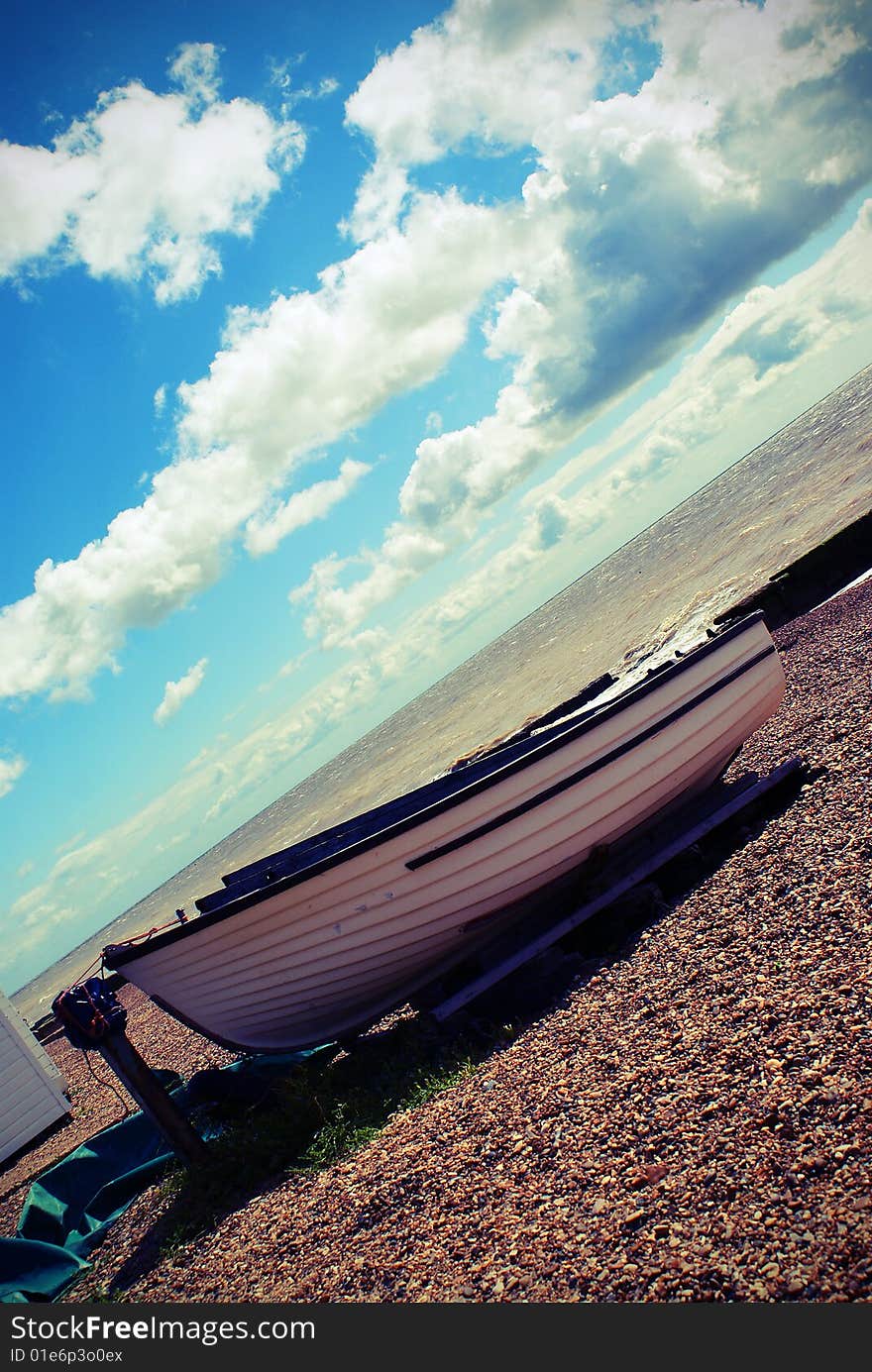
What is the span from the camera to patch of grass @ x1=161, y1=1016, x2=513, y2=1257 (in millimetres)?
5520

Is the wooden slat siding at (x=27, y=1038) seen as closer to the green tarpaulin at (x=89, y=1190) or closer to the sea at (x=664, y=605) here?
the green tarpaulin at (x=89, y=1190)

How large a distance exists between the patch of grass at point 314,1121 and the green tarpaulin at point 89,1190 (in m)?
0.48

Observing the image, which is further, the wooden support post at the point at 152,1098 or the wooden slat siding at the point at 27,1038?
the wooden slat siding at the point at 27,1038

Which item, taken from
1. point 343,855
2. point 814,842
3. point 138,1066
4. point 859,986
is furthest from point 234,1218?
point 814,842

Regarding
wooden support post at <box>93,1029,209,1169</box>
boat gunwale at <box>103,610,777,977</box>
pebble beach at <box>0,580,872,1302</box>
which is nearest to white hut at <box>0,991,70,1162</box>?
boat gunwale at <box>103,610,777,977</box>

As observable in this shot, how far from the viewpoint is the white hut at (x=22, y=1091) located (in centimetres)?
1037

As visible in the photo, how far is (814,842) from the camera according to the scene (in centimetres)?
629

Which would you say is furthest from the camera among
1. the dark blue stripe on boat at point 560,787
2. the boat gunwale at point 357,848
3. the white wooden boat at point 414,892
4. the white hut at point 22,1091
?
the white hut at point 22,1091

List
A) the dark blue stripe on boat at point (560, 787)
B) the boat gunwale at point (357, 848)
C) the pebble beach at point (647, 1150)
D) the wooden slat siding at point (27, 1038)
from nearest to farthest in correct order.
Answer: the pebble beach at point (647, 1150) < the boat gunwale at point (357, 848) < the dark blue stripe on boat at point (560, 787) < the wooden slat siding at point (27, 1038)

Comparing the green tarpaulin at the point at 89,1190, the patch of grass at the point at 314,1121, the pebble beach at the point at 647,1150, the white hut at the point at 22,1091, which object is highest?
the white hut at the point at 22,1091

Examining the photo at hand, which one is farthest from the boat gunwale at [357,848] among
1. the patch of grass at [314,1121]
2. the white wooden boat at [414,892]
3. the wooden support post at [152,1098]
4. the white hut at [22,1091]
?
the white hut at [22,1091]

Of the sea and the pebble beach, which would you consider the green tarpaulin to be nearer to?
the pebble beach

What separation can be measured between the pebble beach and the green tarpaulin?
264mm

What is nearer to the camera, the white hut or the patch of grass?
the patch of grass
